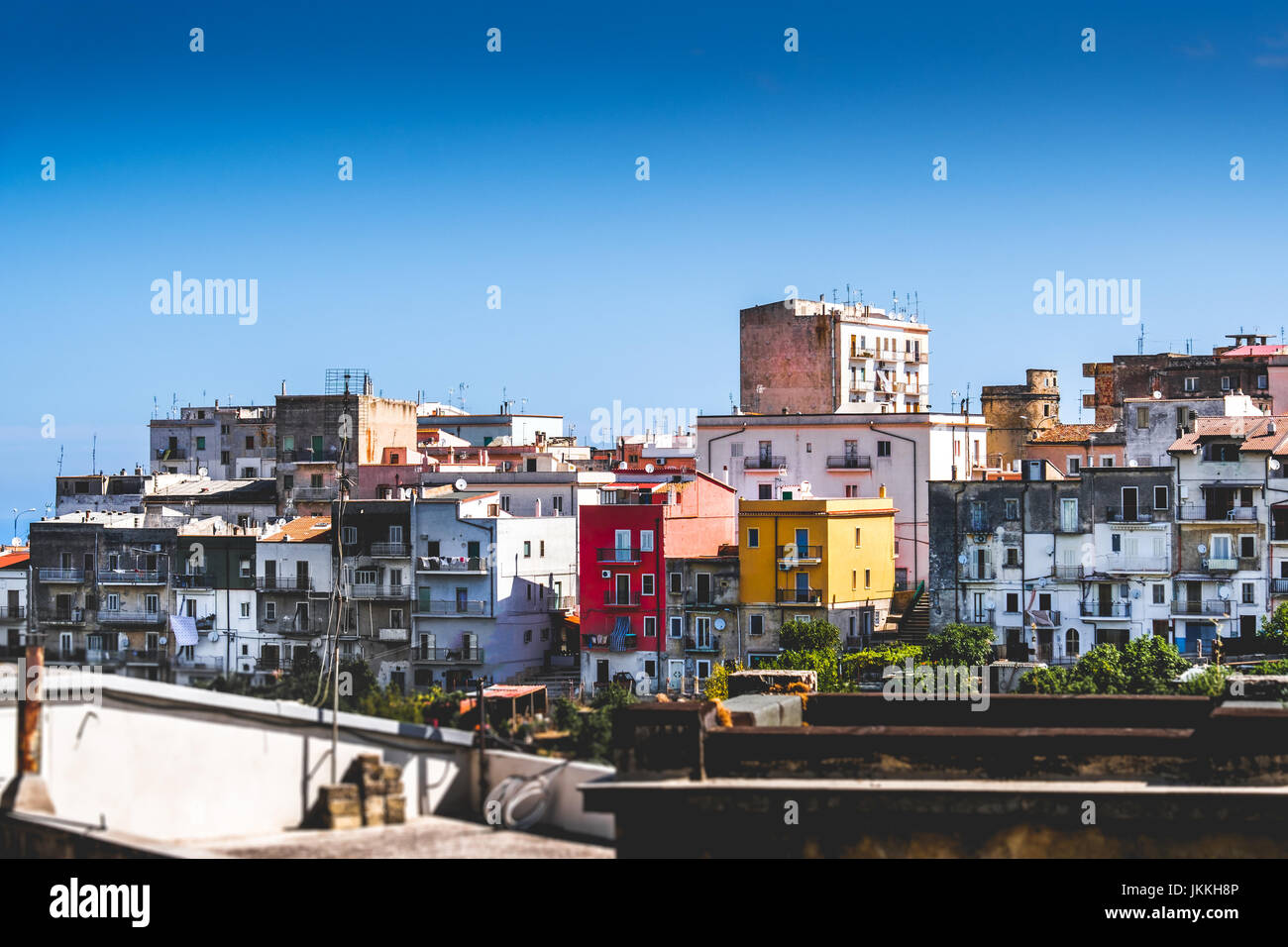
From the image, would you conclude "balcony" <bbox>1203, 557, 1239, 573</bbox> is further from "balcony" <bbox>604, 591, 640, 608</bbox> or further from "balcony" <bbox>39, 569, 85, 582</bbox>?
"balcony" <bbox>39, 569, 85, 582</bbox>

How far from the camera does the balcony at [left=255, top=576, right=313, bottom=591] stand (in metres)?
64.4

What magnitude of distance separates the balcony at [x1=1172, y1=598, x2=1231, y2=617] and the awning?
17151mm

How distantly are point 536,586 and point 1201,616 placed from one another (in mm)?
22619

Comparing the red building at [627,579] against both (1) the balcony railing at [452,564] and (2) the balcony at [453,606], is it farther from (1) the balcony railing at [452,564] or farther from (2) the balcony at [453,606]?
(2) the balcony at [453,606]

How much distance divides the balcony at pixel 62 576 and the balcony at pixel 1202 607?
125 feet

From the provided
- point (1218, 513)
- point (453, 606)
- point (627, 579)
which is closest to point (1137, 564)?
point (1218, 513)

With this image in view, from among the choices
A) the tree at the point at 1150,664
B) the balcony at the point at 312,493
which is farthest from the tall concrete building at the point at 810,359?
the tree at the point at 1150,664

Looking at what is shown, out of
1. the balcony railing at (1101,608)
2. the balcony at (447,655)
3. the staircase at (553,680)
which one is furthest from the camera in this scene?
the balcony at (447,655)

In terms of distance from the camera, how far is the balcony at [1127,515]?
57.6 m

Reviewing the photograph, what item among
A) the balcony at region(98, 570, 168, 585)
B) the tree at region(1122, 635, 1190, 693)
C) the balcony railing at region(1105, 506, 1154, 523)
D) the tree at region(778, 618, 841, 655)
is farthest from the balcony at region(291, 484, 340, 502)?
the tree at region(1122, 635, 1190, 693)

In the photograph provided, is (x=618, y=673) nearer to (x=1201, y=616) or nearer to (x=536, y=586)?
(x=536, y=586)
